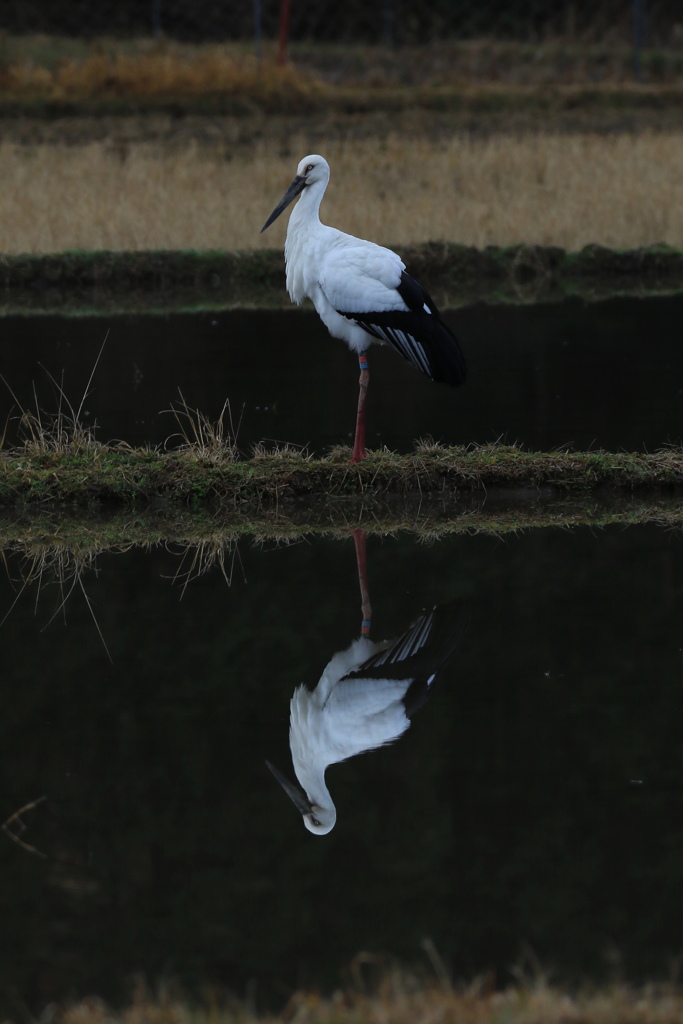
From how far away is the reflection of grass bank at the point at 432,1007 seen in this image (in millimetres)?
3430

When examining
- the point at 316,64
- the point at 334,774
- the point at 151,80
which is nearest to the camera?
the point at 334,774

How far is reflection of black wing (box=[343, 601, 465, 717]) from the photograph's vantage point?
5.93 m

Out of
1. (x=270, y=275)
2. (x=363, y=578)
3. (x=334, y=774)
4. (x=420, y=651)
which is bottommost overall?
(x=270, y=275)

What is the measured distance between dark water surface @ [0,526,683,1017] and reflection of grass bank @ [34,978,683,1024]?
0.19 m

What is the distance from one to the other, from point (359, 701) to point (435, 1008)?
7.62ft

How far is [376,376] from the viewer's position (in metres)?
A: 13.2

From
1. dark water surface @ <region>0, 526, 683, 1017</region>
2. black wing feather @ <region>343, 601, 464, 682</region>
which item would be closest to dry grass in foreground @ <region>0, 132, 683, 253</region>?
dark water surface @ <region>0, 526, 683, 1017</region>

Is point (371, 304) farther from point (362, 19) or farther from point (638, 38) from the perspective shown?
point (362, 19)

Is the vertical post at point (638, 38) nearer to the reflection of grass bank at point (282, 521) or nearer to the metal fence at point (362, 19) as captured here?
the metal fence at point (362, 19)

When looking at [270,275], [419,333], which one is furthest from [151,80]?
[419,333]

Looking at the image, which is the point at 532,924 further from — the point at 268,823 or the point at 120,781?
the point at 120,781

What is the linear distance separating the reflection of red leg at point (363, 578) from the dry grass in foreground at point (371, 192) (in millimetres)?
9792

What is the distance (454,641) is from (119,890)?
2.27m

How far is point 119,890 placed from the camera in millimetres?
4418
